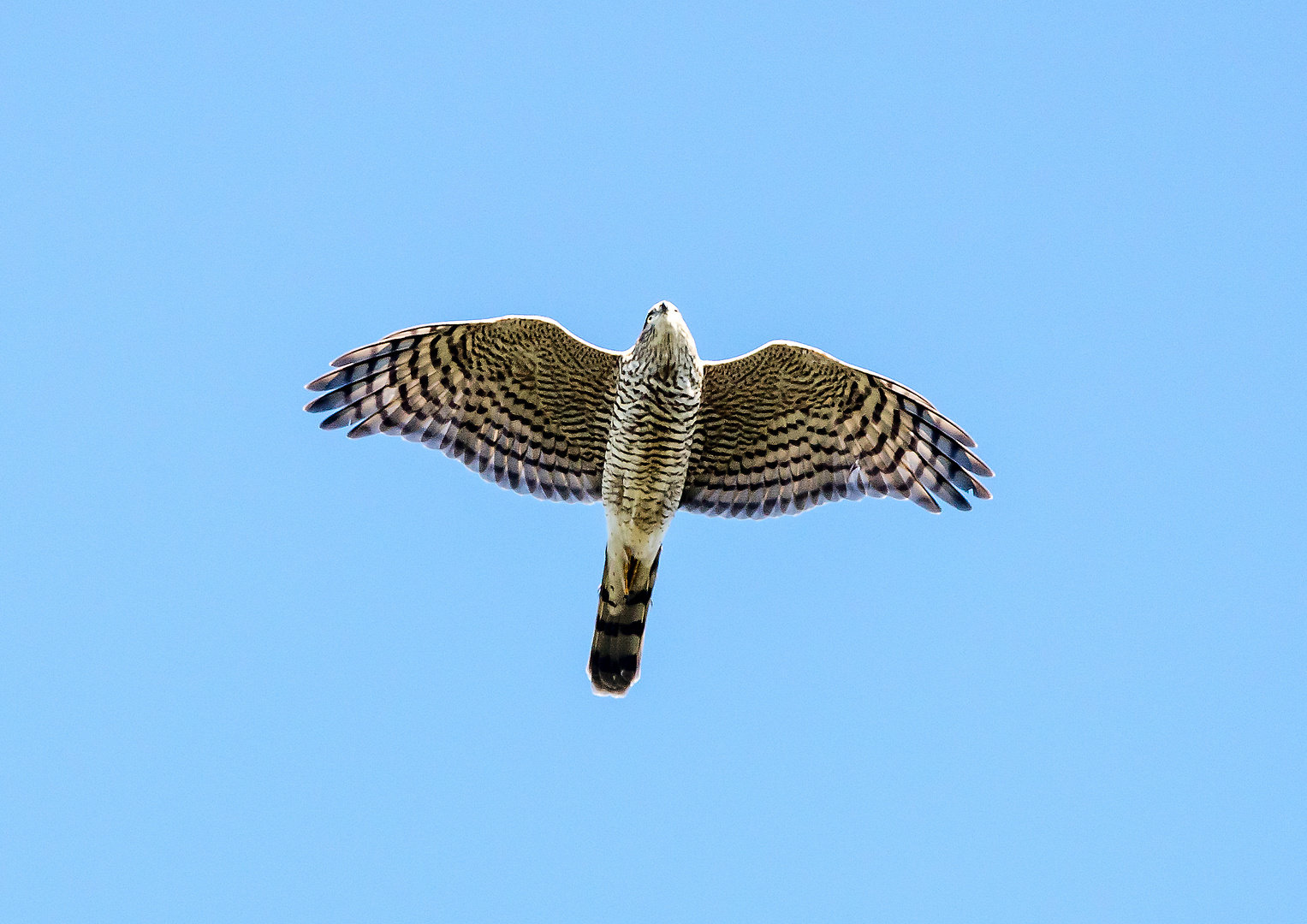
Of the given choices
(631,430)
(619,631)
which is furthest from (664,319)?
(619,631)

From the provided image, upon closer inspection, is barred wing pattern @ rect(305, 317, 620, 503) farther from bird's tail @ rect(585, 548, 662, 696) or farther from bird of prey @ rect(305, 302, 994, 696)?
bird's tail @ rect(585, 548, 662, 696)

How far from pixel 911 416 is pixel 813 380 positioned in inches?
36.3

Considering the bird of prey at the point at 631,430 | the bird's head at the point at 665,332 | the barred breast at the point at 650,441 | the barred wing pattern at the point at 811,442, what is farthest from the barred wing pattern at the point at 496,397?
the barred wing pattern at the point at 811,442

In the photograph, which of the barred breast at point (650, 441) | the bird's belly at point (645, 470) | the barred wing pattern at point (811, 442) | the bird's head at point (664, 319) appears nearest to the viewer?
the bird's head at point (664, 319)

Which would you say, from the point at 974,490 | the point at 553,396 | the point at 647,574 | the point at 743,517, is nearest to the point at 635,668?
the point at 647,574

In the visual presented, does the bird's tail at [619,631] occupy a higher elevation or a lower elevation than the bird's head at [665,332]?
lower

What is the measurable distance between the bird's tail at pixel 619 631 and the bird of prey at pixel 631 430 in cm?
1

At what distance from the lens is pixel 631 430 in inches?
498

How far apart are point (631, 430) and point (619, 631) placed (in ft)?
6.49

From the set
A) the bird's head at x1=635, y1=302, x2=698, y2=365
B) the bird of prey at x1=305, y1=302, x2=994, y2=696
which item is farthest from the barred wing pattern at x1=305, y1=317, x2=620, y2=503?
the bird's head at x1=635, y1=302, x2=698, y2=365

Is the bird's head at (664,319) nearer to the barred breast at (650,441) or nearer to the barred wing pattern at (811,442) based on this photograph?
the barred breast at (650,441)

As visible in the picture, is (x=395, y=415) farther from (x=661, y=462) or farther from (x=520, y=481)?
(x=661, y=462)

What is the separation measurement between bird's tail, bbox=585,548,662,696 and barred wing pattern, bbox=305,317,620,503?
2.76 feet

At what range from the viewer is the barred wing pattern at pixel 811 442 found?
13023 mm
